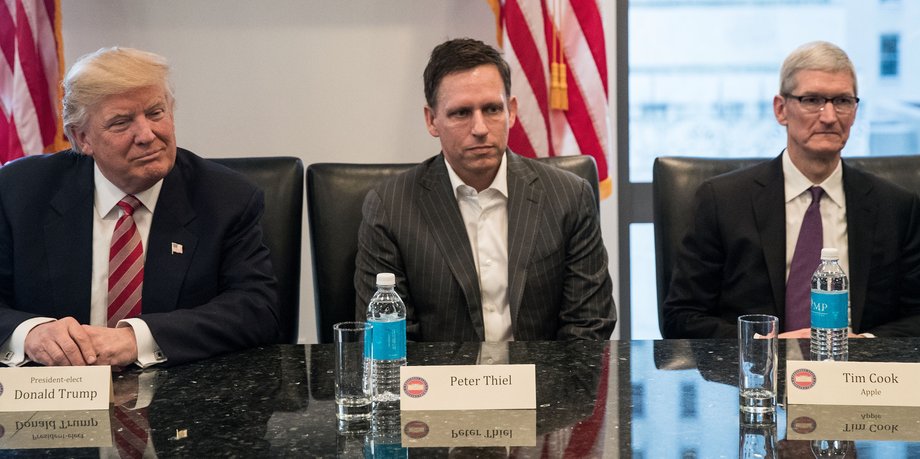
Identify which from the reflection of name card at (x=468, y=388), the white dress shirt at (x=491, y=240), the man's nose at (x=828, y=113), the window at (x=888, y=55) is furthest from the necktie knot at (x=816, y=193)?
the window at (x=888, y=55)

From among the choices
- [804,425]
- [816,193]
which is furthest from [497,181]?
[804,425]

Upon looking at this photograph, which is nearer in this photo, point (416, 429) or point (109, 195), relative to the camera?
point (416, 429)

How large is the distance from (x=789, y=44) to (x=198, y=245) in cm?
269

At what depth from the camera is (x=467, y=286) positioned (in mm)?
2537

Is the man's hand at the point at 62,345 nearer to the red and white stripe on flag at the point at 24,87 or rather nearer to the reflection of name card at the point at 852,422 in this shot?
the reflection of name card at the point at 852,422

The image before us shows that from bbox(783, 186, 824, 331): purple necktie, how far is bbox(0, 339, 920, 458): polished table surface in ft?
1.72

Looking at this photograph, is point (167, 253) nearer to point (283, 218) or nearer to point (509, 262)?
point (283, 218)

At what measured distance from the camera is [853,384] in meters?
1.63

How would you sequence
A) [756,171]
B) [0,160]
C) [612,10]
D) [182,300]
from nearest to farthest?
[182,300] → [756,171] → [0,160] → [612,10]

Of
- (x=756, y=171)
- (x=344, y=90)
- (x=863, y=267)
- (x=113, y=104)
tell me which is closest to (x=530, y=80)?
(x=344, y=90)

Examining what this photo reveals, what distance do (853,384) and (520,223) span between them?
1.12 m

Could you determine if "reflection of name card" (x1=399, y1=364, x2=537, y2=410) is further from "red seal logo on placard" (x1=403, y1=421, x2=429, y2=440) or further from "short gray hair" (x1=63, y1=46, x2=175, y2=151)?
"short gray hair" (x1=63, y1=46, x2=175, y2=151)

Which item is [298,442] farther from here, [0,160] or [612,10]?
[612,10]

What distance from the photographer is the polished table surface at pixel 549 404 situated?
1432mm
